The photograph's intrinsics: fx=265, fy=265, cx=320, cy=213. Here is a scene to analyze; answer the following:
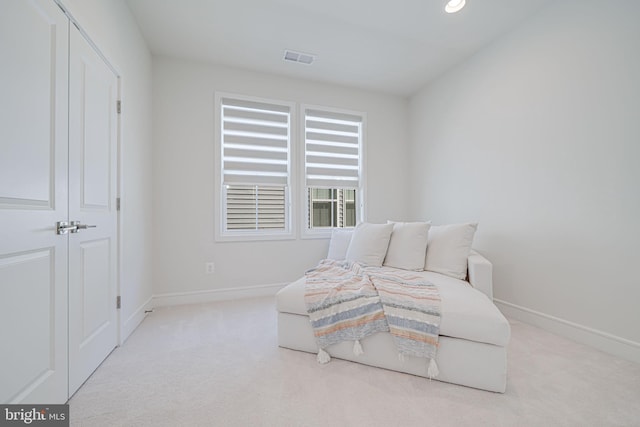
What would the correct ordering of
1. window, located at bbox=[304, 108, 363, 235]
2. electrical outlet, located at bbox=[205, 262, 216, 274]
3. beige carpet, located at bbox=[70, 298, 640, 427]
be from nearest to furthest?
1. beige carpet, located at bbox=[70, 298, 640, 427]
2. electrical outlet, located at bbox=[205, 262, 216, 274]
3. window, located at bbox=[304, 108, 363, 235]

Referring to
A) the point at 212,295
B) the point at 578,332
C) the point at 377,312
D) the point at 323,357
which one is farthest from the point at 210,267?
the point at 578,332

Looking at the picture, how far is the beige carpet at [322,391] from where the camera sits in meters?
1.26

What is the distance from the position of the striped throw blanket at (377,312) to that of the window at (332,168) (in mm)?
1647

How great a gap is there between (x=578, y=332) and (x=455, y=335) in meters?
1.33

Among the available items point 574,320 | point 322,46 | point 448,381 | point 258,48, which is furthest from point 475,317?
point 258,48

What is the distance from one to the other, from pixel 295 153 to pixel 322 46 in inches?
48.1

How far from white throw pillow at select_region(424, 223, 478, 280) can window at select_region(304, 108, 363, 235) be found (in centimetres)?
145

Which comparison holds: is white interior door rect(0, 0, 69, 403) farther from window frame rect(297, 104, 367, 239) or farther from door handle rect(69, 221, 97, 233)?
window frame rect(297, 104, 367, 239)

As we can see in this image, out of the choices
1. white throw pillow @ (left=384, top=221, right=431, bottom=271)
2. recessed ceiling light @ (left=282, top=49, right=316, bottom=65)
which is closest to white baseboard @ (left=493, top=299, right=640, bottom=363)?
white throw pillow @ (left=384, top=221, right=431, bottom=271)

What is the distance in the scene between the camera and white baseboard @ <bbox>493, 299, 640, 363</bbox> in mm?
1797

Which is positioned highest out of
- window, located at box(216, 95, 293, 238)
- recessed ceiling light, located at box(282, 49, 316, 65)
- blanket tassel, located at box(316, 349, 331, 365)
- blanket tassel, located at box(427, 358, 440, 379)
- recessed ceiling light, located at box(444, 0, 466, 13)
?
recessed ceiling light, located at box(444, 0, 466, 13)

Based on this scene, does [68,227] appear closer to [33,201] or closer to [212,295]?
[33,201]

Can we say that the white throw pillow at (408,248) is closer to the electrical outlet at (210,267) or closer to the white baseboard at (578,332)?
the white baseboard at (578,332)

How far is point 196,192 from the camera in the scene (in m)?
3.04
